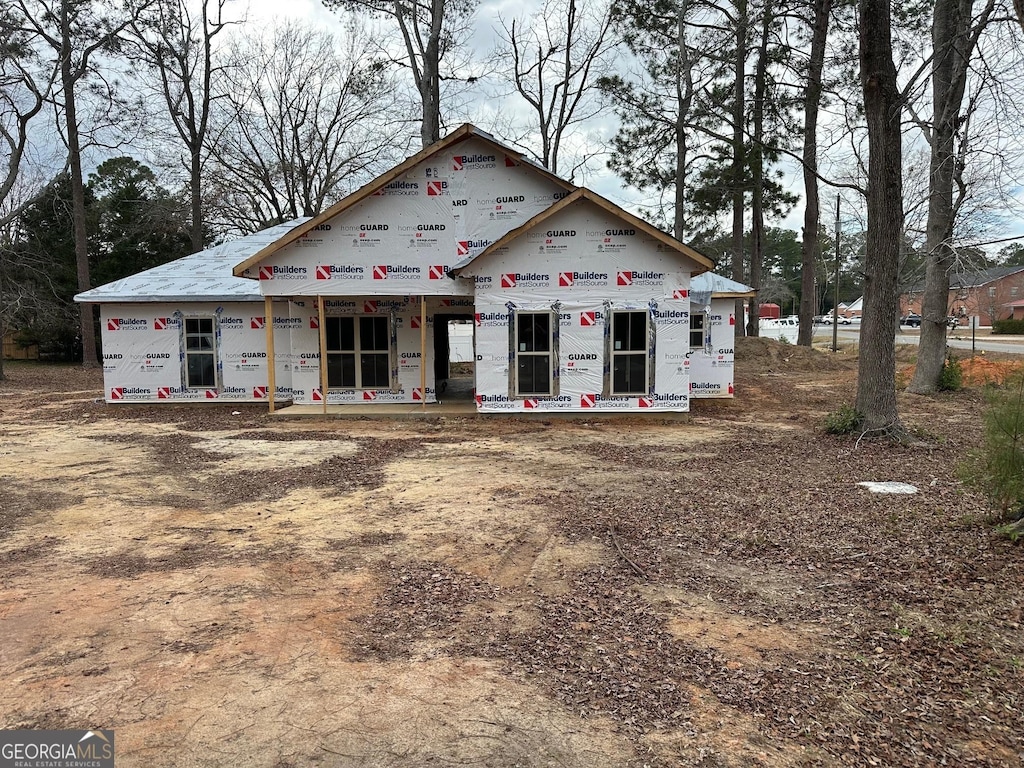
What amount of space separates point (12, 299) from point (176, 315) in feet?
43.7

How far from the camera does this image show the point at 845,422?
400 inches

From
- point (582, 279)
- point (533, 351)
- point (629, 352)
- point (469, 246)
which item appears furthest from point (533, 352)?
point (469, 246)

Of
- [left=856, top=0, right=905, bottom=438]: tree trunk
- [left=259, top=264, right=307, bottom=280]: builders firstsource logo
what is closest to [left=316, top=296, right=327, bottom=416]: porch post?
[left=259, top=264, right=307, bottom=280]: builders firstsource logo

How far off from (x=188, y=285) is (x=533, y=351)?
335 inches

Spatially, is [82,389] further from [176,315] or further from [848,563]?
[848,563]

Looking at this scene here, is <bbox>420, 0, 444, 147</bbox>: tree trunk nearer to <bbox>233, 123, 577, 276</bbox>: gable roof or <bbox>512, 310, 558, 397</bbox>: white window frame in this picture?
<bbox>233, 123, 577, 276</bbox>: gable roof

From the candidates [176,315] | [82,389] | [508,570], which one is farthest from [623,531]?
[82,389]

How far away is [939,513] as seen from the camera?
5980mm

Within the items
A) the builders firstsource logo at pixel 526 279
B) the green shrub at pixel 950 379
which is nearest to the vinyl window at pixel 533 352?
the builders firstsource logo at pixel 526 279

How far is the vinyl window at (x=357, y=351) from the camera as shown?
46.8ft

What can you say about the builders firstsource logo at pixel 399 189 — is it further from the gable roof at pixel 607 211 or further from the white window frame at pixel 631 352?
the white window frame at pixel 631 352

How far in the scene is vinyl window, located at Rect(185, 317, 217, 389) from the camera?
595 inches

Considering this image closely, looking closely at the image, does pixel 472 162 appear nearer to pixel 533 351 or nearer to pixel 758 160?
pixel 533 351

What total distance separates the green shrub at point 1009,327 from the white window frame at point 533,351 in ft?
139
